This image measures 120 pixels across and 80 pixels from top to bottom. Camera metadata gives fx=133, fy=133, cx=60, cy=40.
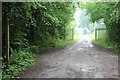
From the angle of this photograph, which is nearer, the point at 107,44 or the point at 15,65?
the point at 15,65

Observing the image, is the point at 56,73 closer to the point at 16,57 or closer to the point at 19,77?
the point at 19,77

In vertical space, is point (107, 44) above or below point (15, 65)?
above

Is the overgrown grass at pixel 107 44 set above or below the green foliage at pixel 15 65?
above

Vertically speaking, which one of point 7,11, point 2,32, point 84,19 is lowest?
point 2,32

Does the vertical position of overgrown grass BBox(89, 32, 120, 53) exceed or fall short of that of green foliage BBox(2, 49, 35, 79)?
it exceeds it

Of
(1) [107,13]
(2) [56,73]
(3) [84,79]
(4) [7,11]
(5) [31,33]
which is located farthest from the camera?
(1) [107,13]

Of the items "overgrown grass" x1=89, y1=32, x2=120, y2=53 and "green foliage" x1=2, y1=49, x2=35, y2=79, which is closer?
"green foliage" x1=2, y1=49, x2=35, y2=79

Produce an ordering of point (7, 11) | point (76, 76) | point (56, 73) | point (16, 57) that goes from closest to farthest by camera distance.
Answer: point (76, 76), point (56, 73), point (7, 11), point (16, 57)

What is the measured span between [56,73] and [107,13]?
979 centimetres

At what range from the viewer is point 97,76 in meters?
4.72

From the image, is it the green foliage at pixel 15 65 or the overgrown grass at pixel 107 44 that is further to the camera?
the overgrown grass at pixel 107 44

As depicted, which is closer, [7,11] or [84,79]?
[84,79]

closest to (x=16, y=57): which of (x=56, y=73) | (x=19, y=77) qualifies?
(x=19, y=77)

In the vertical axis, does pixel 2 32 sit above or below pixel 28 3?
below
